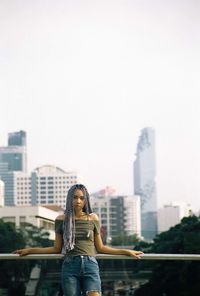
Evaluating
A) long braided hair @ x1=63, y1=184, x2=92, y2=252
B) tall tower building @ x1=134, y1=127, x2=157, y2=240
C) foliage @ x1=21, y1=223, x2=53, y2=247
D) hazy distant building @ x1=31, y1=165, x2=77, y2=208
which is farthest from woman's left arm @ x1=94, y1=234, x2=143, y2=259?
tall tower building @ x1=134, y1=127, x2=157, y2=240

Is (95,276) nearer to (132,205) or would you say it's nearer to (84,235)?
(84,235)

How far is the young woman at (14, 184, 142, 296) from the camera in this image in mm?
2777

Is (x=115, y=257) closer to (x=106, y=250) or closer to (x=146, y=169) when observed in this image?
(x=106, y=250)

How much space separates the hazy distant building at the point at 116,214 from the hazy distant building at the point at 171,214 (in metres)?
3.57

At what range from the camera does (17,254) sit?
10.6ft

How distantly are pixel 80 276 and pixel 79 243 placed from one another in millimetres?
132

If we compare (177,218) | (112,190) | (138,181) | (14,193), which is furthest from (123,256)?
(138,181)

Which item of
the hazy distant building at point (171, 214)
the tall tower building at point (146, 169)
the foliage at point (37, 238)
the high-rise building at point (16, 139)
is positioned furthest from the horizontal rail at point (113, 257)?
the tall tower building at point (146, 169)

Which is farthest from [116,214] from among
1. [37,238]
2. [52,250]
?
[52,250]

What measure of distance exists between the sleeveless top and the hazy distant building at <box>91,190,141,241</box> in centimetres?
7564

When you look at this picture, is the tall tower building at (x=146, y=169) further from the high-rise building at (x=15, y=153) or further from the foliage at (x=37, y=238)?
the foliage at (x=37, y=238)

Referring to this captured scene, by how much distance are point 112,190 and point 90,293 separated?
11149 cm

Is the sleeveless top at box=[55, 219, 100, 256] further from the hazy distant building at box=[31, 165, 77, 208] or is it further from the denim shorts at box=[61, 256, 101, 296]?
the hazy distant building at box=[31, 165, 77, 208]

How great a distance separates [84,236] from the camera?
110 inches
